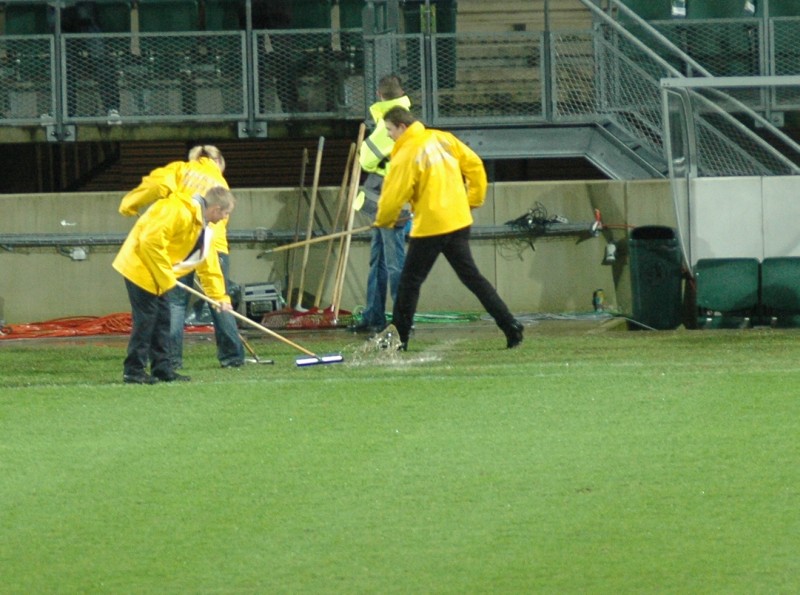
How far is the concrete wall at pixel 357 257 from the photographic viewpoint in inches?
625

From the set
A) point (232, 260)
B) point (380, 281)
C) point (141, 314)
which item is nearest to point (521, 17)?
point (232, 260)

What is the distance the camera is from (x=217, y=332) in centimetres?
1167

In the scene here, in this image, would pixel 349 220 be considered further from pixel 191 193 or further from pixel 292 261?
pixel 191 193

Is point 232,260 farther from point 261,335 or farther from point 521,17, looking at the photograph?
point 521,17

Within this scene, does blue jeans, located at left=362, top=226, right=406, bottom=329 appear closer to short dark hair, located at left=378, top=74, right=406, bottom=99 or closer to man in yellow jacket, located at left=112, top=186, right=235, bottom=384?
short dark hair, located at left=378, top=74, right=406, bottom=99

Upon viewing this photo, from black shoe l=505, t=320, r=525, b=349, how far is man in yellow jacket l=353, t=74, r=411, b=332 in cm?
125

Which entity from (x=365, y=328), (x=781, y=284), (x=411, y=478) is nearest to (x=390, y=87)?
(x=365, y=328)

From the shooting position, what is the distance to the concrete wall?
15.9 meters

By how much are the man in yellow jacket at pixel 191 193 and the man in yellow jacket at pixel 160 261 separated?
359mm

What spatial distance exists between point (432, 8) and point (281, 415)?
29.4 feet

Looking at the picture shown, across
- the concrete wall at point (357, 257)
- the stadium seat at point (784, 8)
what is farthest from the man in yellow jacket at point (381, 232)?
the stadium seat at point (784, 8)

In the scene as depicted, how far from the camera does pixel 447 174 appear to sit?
471 inches

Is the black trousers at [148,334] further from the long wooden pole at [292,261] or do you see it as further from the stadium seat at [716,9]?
the stadium seat at [716,9]

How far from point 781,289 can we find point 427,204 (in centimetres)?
418
